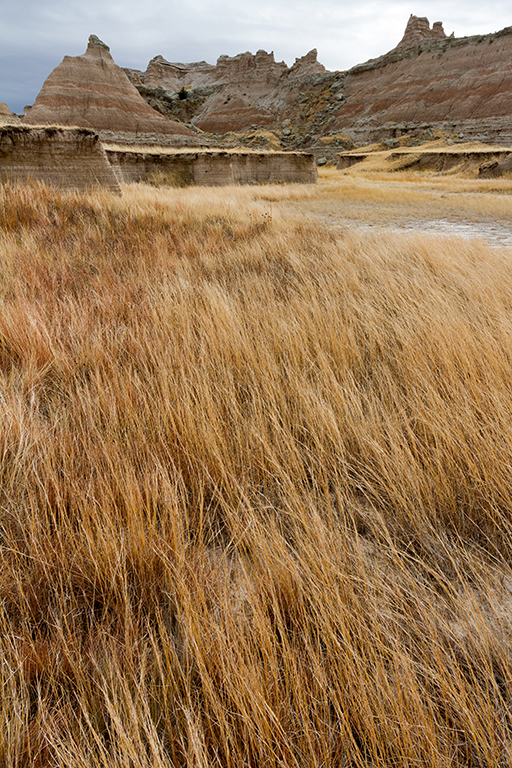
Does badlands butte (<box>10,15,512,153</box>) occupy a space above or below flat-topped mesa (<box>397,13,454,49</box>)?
below

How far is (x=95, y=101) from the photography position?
4647 cm

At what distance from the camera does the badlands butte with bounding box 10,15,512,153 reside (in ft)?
152

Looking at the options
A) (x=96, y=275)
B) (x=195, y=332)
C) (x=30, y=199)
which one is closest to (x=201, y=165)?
(x=30, y=199)

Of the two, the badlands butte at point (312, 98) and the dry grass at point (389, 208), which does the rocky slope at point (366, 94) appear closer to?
the badlands butte at point (312, 98)

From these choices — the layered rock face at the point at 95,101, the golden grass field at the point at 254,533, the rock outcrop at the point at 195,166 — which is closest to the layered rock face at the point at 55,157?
the rock outcrop at the point at 195,166

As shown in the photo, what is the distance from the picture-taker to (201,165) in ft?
57.3

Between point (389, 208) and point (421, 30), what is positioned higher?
point (421, 30)

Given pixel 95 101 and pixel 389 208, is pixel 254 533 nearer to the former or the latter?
pixel 389 208

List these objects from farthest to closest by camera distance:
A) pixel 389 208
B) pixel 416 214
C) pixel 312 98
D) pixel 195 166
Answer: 1. pixel 312 98
2. pixel 195 166
3. pixel 389 208
4. pixel 416 214

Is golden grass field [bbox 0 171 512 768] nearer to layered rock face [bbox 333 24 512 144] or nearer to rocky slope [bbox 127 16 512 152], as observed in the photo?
rocky slope [bbox 127 16 512 152]

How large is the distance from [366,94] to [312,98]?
15.3 m

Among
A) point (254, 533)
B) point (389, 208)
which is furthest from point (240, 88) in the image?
point (254, 533)

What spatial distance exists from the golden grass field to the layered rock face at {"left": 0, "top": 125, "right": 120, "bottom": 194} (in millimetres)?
7439

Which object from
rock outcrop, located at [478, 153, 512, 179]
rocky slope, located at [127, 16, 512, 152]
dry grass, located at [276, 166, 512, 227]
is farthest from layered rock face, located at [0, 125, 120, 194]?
rocky slope, located at [127, 16, 512, 152]
